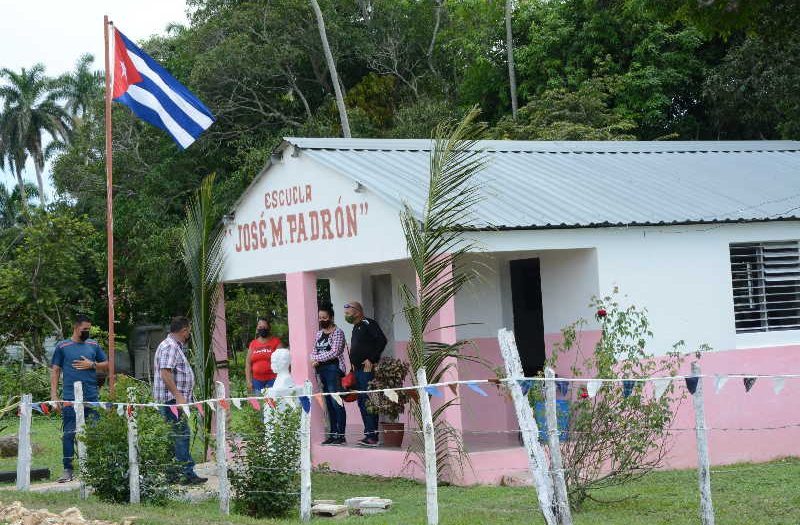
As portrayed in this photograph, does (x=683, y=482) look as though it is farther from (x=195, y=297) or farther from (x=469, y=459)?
(x=195, y=297)

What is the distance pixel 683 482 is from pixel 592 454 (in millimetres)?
2599

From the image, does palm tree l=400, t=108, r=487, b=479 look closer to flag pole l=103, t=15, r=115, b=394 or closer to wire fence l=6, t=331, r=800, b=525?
wire fence l=6, t=331, r=800, b=525

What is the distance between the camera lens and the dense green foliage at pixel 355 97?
2867cm

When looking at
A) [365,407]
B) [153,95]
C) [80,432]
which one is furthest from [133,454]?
[153,95]

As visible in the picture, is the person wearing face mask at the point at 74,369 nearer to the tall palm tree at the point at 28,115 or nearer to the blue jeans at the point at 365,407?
the blue jeans at the point at 365,407

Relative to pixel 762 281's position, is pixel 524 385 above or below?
below

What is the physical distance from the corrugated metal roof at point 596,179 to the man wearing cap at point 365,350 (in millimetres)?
1775

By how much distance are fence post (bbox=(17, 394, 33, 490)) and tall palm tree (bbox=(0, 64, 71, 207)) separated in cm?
5278

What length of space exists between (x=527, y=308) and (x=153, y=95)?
17.7ft

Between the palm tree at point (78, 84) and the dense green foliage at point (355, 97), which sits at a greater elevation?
the palm tree at point (78, 84)

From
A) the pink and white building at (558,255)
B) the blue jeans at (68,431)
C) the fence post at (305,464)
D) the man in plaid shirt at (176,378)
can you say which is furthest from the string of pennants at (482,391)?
the pink and white building at (558,255)

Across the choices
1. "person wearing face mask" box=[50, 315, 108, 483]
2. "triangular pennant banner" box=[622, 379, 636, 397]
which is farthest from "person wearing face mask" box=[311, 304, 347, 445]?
"triangular pennant banner" box=[622, 379, 636, 397]

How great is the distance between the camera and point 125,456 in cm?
1136

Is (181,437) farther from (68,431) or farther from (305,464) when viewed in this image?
(305,464)
